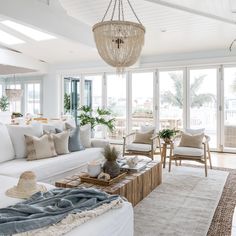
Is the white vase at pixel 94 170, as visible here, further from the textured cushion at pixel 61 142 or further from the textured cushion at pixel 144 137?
the textured cushion at pixel 144 137

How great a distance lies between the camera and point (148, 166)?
11.9 ft

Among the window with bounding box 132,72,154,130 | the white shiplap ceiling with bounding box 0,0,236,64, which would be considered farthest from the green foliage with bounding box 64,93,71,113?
the window with bounding box 132,72,154,130

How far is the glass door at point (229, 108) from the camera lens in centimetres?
656

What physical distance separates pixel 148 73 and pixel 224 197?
4738 mm

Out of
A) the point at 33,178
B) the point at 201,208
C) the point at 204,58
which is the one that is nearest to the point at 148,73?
the point at 204,58

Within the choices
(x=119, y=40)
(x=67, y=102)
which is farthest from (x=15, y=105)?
(x=119, y=40)

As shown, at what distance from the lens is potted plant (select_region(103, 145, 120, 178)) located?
9.88ft

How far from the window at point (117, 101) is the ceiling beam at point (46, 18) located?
217cm

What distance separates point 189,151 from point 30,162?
101 inches

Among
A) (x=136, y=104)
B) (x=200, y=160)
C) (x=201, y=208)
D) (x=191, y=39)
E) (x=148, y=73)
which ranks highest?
(x=191, y=39)

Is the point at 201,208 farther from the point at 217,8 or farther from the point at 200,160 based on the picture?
the point at 217,8

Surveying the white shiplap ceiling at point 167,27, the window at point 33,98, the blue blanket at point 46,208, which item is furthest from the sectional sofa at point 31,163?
the window at point 33,98

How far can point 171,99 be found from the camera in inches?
285

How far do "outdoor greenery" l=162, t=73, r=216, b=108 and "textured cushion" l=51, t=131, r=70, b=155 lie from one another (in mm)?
3982
